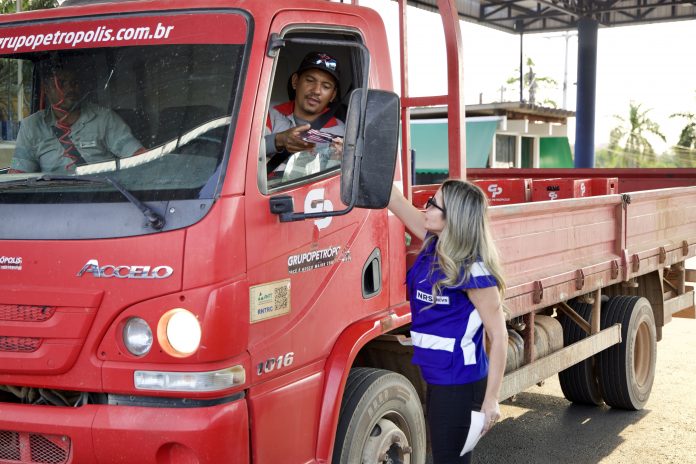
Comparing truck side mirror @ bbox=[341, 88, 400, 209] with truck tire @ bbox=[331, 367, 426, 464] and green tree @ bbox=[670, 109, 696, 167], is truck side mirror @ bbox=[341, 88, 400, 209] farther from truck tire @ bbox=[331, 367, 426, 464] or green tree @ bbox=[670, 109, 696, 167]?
green tree @ bbox=[670, 109, 696, 167]

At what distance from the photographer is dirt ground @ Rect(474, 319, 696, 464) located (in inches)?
254

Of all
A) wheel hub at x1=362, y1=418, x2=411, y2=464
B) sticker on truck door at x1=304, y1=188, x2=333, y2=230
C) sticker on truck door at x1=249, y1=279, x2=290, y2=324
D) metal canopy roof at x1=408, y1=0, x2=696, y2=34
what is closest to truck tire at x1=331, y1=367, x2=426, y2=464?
wheel hub at x1=362, y1=418, x2=411, y2=464

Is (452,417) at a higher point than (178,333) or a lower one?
lower

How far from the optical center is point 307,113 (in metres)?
4.20

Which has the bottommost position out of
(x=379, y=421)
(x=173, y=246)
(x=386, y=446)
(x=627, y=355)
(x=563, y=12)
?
(x=627, y=355)

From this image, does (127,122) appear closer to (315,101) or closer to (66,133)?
(66,133)

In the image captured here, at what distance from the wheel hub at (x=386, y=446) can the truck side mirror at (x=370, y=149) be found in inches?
46.6

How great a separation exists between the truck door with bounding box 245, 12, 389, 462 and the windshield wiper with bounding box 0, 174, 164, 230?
0.33m

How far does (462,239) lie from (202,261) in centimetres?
111

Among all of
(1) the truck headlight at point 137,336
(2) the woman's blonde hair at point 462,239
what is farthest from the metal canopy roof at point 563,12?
(1) the truck headlight at point 137,336

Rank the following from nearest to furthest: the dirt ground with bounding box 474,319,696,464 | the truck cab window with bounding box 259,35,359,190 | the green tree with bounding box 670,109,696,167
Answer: the truck cab window with bounding box 259,35,359,190, the dirt ground with bounding box 474,319,696,464, the green tree with bounding box 670,109,696,167

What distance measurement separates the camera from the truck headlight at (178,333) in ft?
10.7

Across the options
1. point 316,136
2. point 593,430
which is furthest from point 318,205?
point 593,430

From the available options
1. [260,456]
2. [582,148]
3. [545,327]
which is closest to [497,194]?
[545,327]
